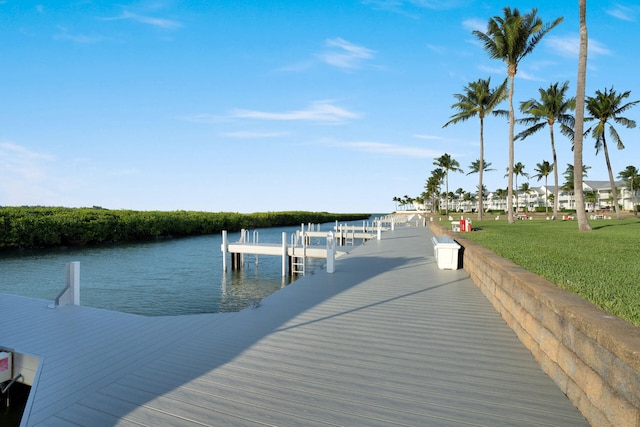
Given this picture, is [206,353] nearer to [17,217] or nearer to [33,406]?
[33,406]

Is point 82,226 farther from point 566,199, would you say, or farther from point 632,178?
point 566,199

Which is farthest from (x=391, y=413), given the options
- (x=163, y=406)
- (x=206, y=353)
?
(x=206, y=353)

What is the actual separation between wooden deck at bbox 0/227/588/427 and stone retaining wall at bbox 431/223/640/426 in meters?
0.18

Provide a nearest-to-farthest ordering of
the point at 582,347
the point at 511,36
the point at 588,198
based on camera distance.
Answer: the point at 582,347 → the point at 511,36 → the point at 588,198


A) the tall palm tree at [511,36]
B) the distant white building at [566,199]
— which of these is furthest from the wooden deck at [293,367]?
the distant white building at [566,199]

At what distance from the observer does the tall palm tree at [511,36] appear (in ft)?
80.8

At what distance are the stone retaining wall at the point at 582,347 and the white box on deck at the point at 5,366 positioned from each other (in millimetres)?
6836

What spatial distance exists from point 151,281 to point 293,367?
17746mm

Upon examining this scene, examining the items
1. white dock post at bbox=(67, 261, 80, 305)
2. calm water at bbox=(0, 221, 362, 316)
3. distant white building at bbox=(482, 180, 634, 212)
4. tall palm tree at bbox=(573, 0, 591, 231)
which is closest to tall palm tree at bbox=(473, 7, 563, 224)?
tall palm tree at bbox=(573, 0, 591, 231)

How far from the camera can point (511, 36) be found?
2500cm

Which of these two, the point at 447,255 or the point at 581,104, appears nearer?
the point at 447,255

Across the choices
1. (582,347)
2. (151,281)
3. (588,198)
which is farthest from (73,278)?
(588,198)

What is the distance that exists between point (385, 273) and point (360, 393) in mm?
7184

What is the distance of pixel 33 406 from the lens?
134 inches
